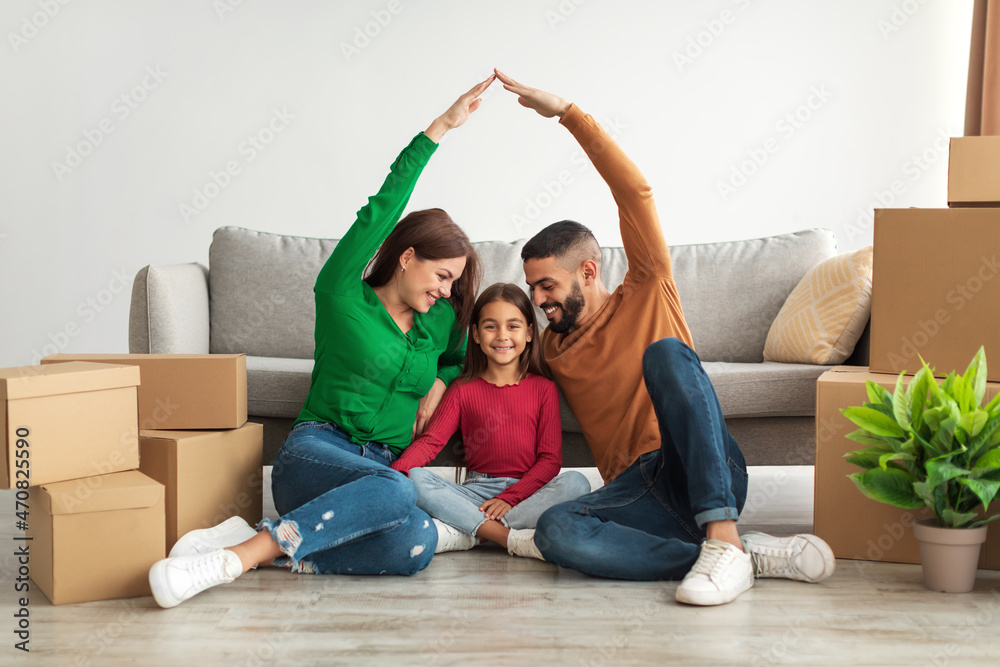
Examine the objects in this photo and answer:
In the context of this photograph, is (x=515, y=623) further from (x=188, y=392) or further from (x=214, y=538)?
(x=188, y=392)

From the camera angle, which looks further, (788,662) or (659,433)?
(659,433)

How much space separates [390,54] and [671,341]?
222 cm

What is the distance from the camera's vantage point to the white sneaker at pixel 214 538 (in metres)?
1.54

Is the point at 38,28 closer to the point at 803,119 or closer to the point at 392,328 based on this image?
the point at 392,328

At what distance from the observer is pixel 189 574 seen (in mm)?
1394

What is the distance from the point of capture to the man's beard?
188cm

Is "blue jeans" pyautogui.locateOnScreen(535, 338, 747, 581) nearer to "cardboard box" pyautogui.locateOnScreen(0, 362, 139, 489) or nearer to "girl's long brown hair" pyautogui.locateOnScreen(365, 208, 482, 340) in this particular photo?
"girl's long brown hair" pyautogui.locateOnScreen(365, 208, 482, 340)

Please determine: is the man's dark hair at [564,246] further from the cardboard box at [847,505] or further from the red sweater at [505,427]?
the cardboard box at [847,505]

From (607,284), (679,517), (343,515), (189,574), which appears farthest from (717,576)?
(607,284)

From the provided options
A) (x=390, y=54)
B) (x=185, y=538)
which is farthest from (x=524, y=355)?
(x=390, y=54)

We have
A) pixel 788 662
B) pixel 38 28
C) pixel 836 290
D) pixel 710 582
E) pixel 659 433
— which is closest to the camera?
pixel 788 662

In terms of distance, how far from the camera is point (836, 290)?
2.25m

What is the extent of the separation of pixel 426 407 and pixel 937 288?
1.15 m

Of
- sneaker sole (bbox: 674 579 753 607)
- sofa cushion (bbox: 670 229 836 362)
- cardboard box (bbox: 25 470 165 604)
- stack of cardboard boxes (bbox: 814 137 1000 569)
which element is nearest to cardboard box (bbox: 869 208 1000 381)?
stack of cardboard boxes (bbox: 814 137 1000 569)
